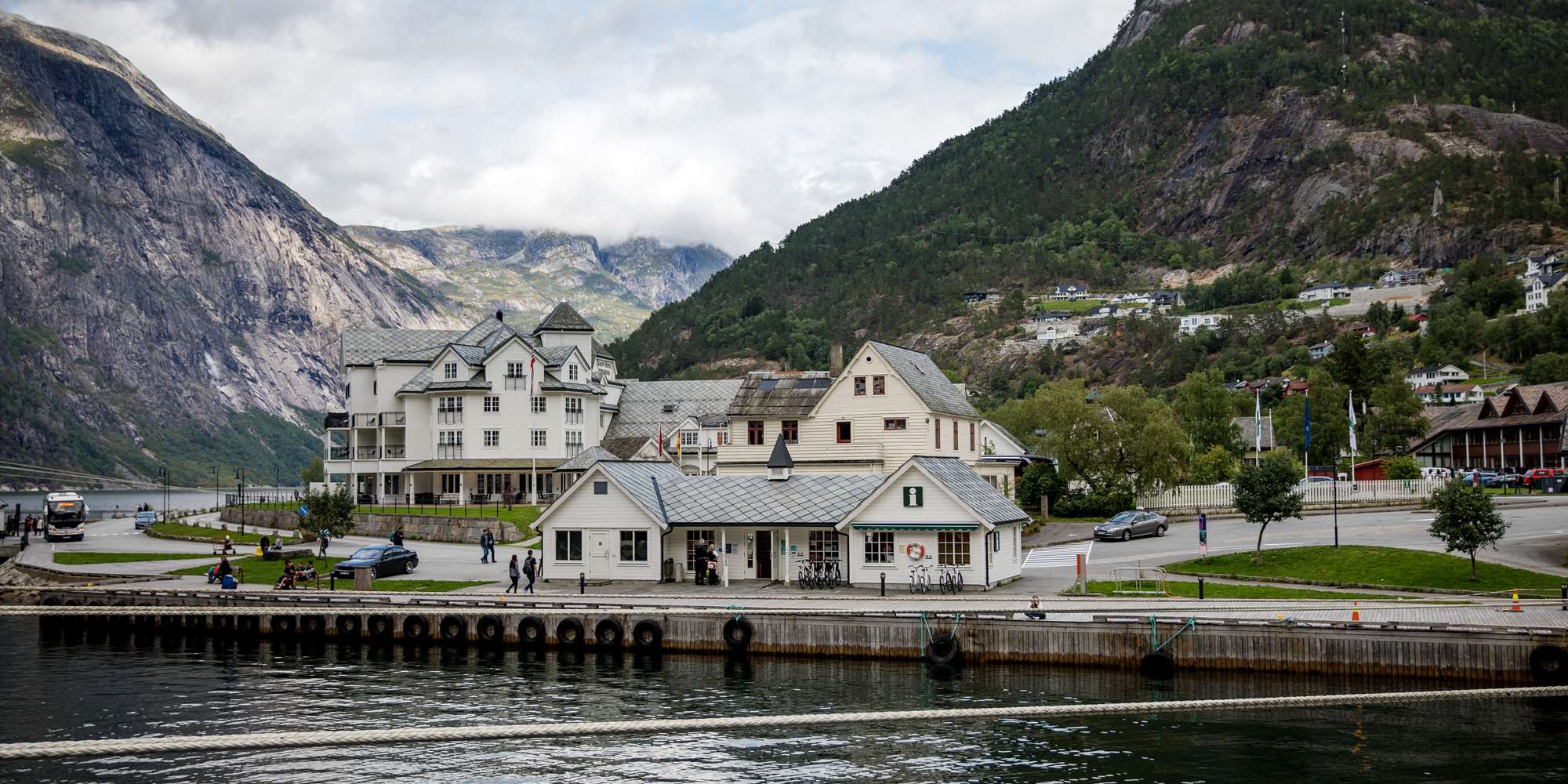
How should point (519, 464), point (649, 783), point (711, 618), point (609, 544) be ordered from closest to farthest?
point (649, 783), point (711, 618), point (609, 544), point (519, 464)

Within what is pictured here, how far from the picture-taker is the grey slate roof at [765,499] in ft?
179

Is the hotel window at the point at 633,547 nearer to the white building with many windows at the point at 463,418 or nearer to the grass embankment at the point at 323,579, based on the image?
the grass embankment at the point at 323,579

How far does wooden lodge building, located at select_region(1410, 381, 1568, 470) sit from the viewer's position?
10669cm

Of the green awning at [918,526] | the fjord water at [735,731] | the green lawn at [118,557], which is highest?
the green awning at [918,526]

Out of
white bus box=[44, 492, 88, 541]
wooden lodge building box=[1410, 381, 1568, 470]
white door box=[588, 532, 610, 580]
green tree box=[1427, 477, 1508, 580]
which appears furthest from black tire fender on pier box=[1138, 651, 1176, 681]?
white bus box=[44, 492, 88, 541]

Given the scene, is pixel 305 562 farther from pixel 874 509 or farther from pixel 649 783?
pixel 649 783

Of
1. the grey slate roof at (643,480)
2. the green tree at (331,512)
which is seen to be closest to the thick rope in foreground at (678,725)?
the grey slate roof at (643,480)

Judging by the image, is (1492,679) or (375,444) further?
(375,444)

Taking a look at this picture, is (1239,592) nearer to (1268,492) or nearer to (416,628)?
(1268,492)

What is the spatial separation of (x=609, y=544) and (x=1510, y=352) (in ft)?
565

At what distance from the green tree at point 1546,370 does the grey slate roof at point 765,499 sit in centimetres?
12938

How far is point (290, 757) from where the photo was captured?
3133 cm

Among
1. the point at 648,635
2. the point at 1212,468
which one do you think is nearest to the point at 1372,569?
the point at 648,635

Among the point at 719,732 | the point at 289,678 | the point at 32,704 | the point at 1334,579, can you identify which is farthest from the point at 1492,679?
the point at 32,704
